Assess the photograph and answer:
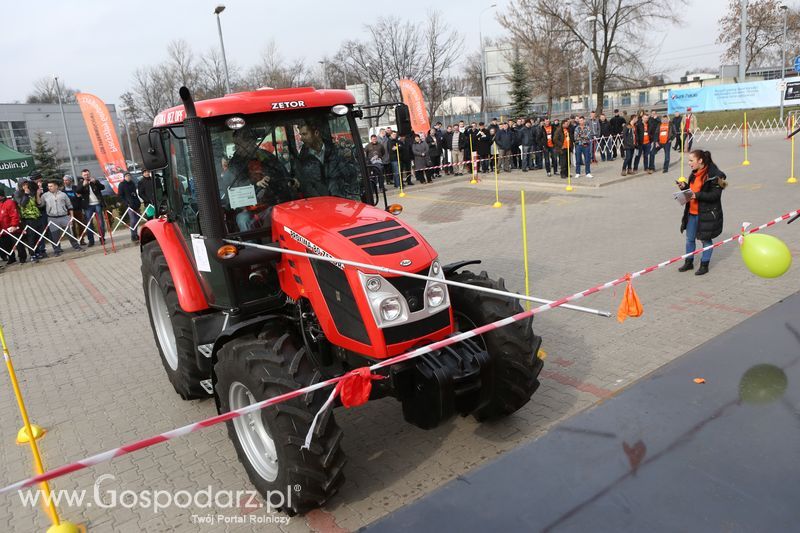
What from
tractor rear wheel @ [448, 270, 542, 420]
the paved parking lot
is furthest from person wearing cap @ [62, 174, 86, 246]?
tractor rear wheel @ [448, 270, 542, 420]

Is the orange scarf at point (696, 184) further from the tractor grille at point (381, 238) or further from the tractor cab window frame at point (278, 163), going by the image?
the tractor grille at point (381, 238)

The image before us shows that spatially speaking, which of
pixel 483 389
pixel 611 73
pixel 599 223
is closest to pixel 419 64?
pixel 611 73

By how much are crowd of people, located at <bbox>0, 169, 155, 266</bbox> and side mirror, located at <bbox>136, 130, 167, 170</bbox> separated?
29.1ft

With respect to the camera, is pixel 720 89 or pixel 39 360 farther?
pixel 720 89

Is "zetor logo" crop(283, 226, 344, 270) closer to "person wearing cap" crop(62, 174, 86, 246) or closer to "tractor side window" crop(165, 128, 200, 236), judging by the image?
"tractor side window" crop(165, 128, 200, 236)

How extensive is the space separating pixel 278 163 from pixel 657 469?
363cm

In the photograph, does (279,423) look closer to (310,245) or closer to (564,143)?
(310,245)

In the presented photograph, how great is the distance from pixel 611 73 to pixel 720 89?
7225mm

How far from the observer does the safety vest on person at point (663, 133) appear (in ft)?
57.4

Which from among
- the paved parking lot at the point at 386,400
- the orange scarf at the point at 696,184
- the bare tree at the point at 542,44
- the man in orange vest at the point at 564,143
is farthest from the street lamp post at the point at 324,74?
the orange scarf at the point at 696,184

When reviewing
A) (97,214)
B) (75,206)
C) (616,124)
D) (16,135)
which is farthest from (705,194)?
(16,135)

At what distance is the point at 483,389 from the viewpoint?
4.25 metres

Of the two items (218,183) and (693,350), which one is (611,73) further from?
(218,183)

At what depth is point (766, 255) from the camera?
585cm
